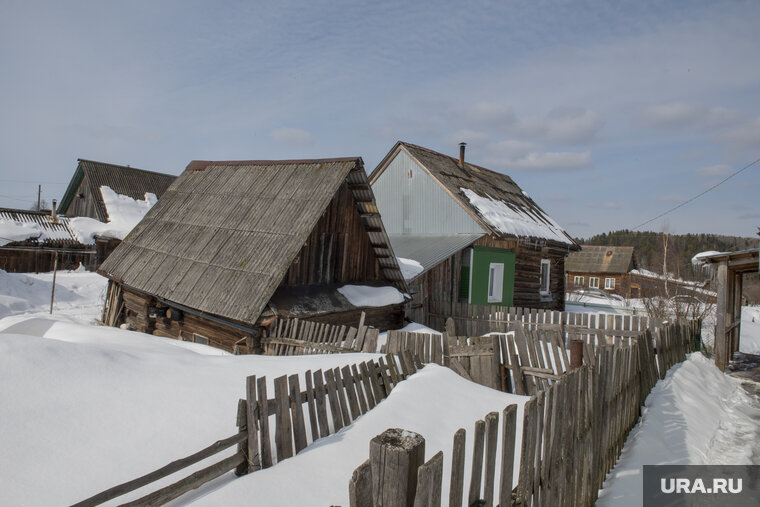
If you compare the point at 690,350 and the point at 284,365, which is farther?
the point at 690,350

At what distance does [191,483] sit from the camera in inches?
119

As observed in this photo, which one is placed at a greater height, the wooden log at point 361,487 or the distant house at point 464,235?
the distant house at point 464,235

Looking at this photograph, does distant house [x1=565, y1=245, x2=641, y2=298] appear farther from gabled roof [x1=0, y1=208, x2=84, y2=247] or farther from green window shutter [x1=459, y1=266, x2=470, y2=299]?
gabled roof [x1=0, y1=208, x2=84, y2=247]

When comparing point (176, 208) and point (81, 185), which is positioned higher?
point (81, 185)

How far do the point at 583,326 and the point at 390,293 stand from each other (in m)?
4.67

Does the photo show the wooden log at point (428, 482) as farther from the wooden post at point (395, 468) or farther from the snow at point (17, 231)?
the snow at point (17, 231)

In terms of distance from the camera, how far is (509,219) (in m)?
18.2

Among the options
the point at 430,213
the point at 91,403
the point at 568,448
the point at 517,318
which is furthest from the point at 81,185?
the point at 568,448

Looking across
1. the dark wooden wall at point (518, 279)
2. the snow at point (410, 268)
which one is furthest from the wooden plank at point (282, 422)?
the snow at point (410, 268)

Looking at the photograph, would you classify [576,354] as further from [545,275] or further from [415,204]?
[545,275]

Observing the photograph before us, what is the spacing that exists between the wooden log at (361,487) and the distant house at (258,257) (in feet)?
22.8

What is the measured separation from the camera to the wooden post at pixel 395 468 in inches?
69.3

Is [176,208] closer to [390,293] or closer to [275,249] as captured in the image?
[275,249]

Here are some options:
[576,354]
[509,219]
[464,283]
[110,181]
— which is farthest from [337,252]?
[110,181]
